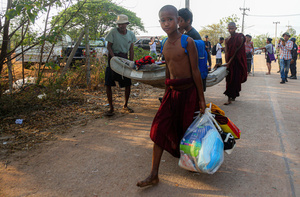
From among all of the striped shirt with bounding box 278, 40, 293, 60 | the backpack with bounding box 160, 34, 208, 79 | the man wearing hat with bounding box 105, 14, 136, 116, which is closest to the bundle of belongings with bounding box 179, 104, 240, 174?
the backpack with bounding box 160, 34, 208, 79

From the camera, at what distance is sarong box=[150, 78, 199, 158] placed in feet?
8.66

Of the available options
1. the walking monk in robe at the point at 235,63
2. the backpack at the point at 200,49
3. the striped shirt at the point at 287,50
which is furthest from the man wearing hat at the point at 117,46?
the striped shirt at the point at 287,50

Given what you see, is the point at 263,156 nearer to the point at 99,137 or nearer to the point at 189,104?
the point at 189,104

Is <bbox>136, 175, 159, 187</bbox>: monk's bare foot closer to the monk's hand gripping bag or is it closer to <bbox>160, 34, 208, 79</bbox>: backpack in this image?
the monk's hand gripping bag

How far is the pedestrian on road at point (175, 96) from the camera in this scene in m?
2.61

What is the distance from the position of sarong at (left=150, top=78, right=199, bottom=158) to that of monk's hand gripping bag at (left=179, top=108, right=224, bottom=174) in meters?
0.14

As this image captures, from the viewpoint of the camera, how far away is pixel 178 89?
2.77 m

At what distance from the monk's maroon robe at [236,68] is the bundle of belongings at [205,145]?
3508 millimetres

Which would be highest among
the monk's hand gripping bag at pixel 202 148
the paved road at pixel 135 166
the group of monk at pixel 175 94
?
the group of monk at pixel 175 94

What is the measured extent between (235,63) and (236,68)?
13 centimetres

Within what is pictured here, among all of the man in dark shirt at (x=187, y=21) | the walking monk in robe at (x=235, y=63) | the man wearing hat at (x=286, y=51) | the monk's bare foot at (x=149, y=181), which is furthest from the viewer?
the man wearing hat at (x=286, y=51)

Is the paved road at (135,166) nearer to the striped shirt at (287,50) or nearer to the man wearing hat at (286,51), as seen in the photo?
the man wearing hat at (286,51)

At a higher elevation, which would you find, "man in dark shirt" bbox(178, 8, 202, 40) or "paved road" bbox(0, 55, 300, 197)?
"man in dark shirt" bbox(178, 8, 202, 40)

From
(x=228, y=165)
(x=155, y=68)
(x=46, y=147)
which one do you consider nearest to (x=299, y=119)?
(x=228, y=165)
